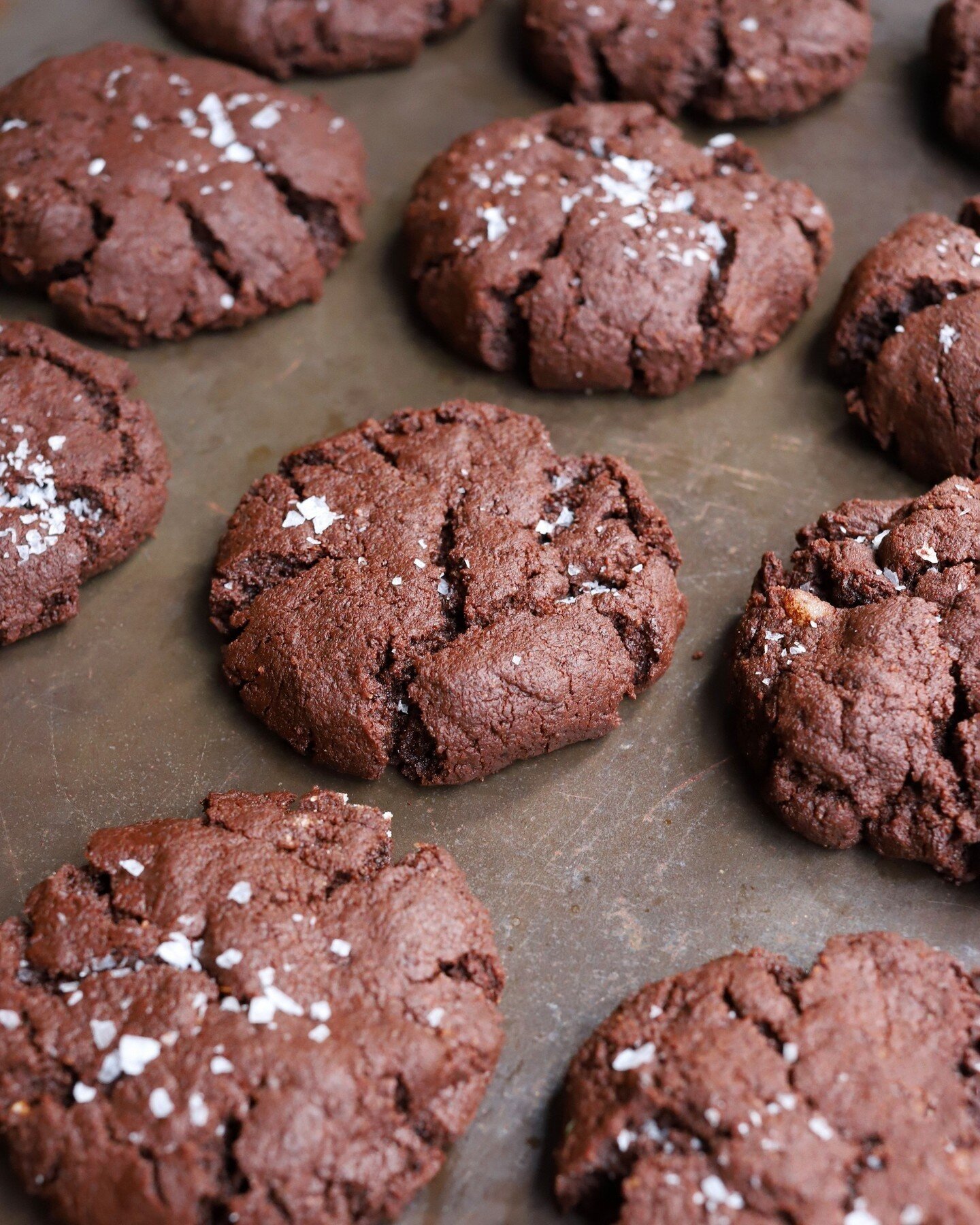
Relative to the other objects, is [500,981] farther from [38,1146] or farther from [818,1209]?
[38,1146]

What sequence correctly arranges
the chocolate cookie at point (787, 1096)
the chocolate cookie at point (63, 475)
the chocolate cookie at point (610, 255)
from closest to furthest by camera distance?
the chocolate cookie at point (787, 1096) → the chocolate cookie at point (63, 475) → the chocolate cookie at point (610, 255)

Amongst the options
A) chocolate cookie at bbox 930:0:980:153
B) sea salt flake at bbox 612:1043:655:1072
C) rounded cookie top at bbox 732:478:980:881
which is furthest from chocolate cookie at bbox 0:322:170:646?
chocolate cookie at bbox 930:0:980:153

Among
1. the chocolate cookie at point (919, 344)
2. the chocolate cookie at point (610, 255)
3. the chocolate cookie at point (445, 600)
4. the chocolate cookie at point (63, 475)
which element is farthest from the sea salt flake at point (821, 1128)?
the chocolate cookie at point (63, 475)

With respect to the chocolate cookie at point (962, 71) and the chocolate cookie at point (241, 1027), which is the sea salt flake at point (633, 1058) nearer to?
the chocolate cookie at point (241, 1027)

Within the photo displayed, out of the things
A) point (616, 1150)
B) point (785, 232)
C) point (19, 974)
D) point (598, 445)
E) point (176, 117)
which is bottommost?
point (616, 1150)

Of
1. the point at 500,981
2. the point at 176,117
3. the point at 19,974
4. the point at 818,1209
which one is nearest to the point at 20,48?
the point at 176,117
